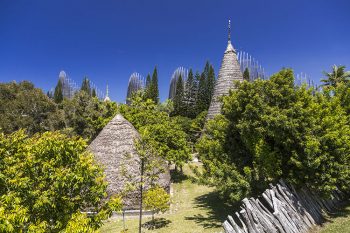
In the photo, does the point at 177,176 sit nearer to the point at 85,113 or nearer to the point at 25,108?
the point at 85,113

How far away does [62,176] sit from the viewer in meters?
5.84

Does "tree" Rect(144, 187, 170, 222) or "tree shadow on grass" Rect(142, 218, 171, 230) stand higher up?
"tree" Rect(144, 187, 170, 222)

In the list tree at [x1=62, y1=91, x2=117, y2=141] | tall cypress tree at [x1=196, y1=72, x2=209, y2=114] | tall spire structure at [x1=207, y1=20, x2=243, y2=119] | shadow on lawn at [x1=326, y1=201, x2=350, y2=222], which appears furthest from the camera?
tall cypress tree at [x1=196, y1=72, x2=209, y2=114]

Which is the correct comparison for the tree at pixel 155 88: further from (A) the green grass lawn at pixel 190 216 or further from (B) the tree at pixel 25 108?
(A) the green grass lawn at pixel 190 216

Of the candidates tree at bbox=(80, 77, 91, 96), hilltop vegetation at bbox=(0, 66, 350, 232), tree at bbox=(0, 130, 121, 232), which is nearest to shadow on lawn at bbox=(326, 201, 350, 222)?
hilltop vegetation at bbox=(0, 66, 350, 232)

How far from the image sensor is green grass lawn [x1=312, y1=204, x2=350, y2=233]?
10.9m

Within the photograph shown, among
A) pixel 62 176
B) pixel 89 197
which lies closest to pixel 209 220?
pixel 89 197

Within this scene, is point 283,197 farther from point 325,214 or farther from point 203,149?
point 203,149

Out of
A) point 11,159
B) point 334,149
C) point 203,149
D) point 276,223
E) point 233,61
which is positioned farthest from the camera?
point 233,61

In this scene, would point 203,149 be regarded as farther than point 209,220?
Yes

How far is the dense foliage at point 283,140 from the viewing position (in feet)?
35.8

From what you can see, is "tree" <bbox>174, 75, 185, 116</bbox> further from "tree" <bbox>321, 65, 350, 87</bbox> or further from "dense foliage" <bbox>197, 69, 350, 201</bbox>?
"dense foliage" <bbox>197, 69, 350, 201</bbox>

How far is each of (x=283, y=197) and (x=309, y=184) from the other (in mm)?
2134

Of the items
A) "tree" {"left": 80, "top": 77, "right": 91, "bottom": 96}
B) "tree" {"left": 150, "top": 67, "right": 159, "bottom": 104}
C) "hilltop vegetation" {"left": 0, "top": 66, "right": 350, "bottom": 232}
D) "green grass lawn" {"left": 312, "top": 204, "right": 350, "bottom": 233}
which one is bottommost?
"green grass lawn" {"left": 312, "top": 204, "right": 350, "bottom": 233}
